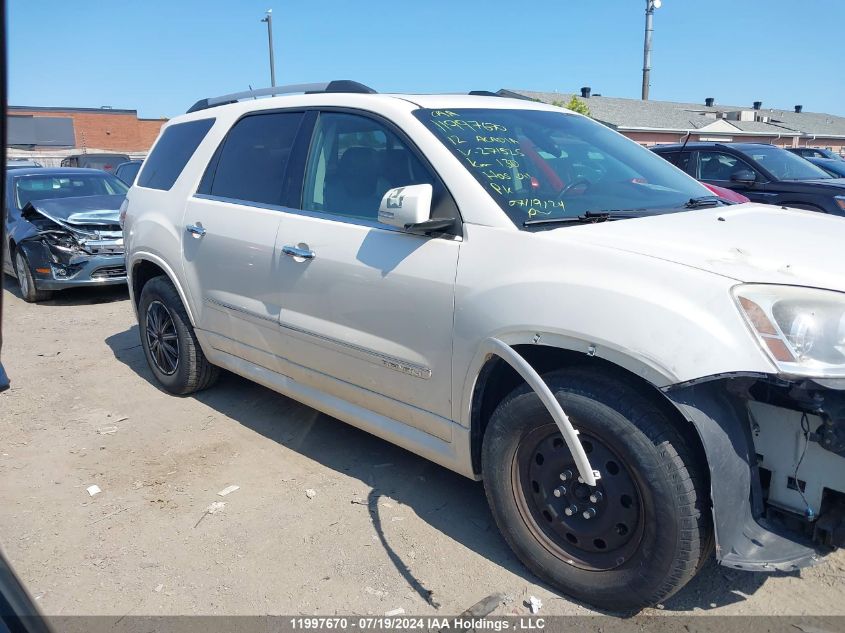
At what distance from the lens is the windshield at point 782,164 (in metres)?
9.20

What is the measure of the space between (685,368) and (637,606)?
93 centimetres

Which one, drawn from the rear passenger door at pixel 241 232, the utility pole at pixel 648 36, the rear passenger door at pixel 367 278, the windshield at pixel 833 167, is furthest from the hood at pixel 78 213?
the utility pole at pixel 648 36

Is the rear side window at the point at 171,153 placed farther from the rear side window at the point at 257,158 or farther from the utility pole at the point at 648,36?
the utility pole at the point at 648,36

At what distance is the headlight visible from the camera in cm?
207

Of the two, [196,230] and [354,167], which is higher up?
[354,167]

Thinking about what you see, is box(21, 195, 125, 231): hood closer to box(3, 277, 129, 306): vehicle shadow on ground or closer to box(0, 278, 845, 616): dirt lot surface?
box(3, 277, 129, 306): vehicle shadow on ground

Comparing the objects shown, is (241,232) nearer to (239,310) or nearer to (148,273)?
(239,310)

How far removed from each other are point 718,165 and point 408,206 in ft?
26.7

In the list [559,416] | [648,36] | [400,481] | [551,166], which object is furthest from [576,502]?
[648,36]

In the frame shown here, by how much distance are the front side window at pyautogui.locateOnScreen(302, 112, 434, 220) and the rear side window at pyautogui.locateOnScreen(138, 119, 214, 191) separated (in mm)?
1271

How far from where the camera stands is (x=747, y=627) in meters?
2.51

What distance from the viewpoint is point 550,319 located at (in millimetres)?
2475

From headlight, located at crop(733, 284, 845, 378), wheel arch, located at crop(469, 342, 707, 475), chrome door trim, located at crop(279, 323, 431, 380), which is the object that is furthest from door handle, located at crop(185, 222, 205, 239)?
headlight, located at crop(733, 284, 845, 378)

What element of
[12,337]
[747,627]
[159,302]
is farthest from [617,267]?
[12,337]
